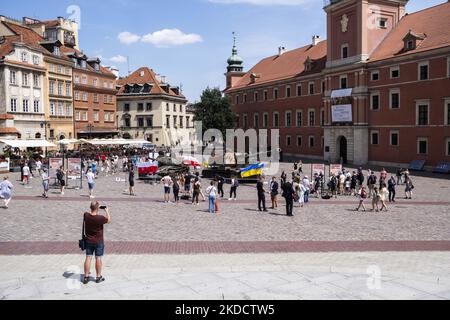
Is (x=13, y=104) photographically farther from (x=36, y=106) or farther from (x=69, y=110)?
(x=69, y=110)

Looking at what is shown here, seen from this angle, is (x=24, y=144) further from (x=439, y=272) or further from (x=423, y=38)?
(x=423, y=38)

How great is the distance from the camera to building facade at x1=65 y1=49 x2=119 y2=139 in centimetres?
6066

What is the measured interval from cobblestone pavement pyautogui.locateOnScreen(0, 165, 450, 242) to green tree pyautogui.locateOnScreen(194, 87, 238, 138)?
40115 millimetres

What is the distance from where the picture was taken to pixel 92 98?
6419cm

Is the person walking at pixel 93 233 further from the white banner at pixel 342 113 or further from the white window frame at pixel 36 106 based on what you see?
the white window frame at pixel 36 106

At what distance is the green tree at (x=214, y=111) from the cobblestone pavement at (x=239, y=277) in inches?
2081

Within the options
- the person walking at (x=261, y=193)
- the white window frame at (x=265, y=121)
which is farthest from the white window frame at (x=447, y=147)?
the white window frame at (x=265, y=121)

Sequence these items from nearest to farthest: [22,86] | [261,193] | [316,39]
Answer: [261,193] < [22,86] < [316,39]

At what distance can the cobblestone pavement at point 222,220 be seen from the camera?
47.8ft

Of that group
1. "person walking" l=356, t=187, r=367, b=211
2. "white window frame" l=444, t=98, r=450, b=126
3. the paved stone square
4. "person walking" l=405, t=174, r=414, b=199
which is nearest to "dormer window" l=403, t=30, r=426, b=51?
"white window frame" l=444, t=98, r=450, b=126

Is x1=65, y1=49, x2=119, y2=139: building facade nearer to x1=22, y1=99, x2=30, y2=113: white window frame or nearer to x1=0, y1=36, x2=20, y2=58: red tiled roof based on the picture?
x1=22, y1=99, x2=30, y2=113: white window frame

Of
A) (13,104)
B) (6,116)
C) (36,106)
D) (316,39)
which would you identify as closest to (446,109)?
(316,39)

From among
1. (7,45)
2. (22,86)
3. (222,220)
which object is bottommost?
(222,220)

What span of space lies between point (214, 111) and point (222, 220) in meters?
48.1
